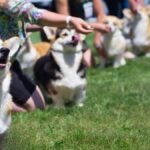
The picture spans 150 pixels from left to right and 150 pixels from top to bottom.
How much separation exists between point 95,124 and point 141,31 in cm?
453

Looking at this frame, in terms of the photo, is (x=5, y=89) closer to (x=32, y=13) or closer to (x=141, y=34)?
(x=32, y=13)

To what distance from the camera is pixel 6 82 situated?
2717 mm

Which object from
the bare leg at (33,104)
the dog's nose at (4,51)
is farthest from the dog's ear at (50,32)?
the dog's nose at (4,51)

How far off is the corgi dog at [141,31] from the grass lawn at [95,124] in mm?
2557

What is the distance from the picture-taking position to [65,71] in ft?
15.2

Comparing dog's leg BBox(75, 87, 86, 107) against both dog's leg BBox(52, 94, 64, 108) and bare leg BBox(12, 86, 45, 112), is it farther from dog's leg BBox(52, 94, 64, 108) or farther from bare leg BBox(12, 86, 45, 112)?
bare leg BBox(12, 86, 45, 112)

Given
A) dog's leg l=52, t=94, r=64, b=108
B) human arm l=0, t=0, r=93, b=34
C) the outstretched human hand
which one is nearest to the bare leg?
dog's leg l=52, t=94, r=64, b=108

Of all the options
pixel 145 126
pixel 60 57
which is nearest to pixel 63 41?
pixel 60 57

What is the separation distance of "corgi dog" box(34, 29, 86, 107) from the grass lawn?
0.48ft

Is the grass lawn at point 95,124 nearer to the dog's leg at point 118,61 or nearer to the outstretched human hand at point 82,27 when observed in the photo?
the outstretched human hand at point 82,27

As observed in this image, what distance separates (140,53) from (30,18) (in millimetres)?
5049

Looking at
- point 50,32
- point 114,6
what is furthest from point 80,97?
point 114,6

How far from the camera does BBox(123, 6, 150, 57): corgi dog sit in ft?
26.6

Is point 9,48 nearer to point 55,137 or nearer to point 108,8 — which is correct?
point 55,137
